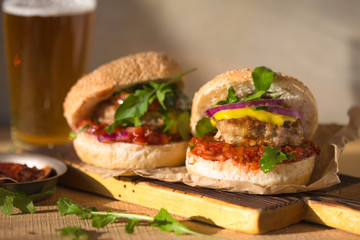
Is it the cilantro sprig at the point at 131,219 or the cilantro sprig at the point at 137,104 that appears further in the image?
the cilantro sprig at the point at 137,104

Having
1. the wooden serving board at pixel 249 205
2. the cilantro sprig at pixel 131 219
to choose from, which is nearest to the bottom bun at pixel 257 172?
the wooden serving board at pixel 249 205

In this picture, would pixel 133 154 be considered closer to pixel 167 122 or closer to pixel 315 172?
pixel 167 122

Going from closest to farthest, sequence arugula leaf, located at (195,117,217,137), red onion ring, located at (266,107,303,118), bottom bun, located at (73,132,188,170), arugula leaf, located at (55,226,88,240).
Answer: arugula leaf, located at (55,226,88,240)
red onion ring, located at (266,107,303,118)
arugula leaf, located at (195,117,217,137)
bottom bun, located at (73,132,188,170)

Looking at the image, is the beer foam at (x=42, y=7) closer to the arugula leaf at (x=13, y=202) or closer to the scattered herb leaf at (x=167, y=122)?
the scattered herb leaf at (x=167, y=122)

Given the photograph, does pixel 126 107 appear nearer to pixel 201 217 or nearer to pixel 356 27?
pixel 201 217

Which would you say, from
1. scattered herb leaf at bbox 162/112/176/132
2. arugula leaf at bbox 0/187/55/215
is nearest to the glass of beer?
scattered herb leaf at bbox 162/112/176/132

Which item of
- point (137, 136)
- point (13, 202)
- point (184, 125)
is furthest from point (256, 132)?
point (13, 202)

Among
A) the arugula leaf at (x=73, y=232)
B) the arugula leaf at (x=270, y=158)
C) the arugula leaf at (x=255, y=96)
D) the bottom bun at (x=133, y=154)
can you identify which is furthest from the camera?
the bottom bun at (x=133, y=154)

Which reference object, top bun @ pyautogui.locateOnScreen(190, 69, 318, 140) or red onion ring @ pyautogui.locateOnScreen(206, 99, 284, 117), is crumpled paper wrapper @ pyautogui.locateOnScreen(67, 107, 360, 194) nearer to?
top bun @ pyautogui.locateOnScreen(190, 69, 318, 140)
